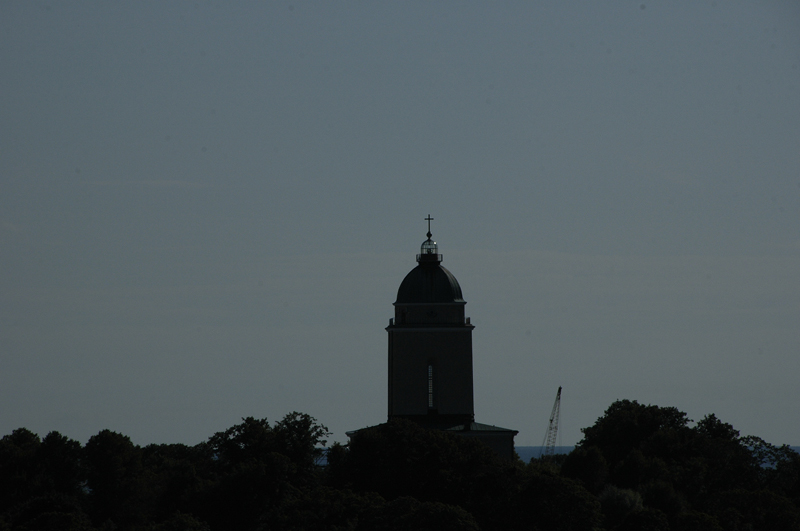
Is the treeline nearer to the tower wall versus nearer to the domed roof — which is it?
the tower wall

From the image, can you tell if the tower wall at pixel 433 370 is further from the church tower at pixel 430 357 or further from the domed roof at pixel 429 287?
the domed roof at pixel 429 287

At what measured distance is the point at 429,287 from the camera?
9181 cm

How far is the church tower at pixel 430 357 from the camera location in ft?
296

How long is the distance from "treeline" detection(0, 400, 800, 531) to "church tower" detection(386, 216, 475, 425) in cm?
850

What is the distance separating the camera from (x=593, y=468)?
88.1m

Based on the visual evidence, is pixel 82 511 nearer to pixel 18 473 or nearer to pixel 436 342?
pixel 18 473

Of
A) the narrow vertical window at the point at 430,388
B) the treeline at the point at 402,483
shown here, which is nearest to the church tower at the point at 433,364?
the narrow vertical window at the point at 430,388

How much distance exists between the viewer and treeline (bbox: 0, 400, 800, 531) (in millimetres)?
66438

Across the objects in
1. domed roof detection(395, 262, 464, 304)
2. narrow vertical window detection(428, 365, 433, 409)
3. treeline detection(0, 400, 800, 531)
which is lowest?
treeline detection(0, 400, 800, 531)

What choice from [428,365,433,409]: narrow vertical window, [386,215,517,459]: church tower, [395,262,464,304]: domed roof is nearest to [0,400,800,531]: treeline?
[386,215,517,459]: church tower

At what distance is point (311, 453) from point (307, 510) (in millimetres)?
14604

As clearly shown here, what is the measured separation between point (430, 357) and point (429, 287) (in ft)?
15.8

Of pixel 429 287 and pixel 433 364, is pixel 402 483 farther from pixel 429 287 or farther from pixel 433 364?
pixel 429 287

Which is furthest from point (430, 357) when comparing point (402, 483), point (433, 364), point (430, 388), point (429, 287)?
point (402, 483)
